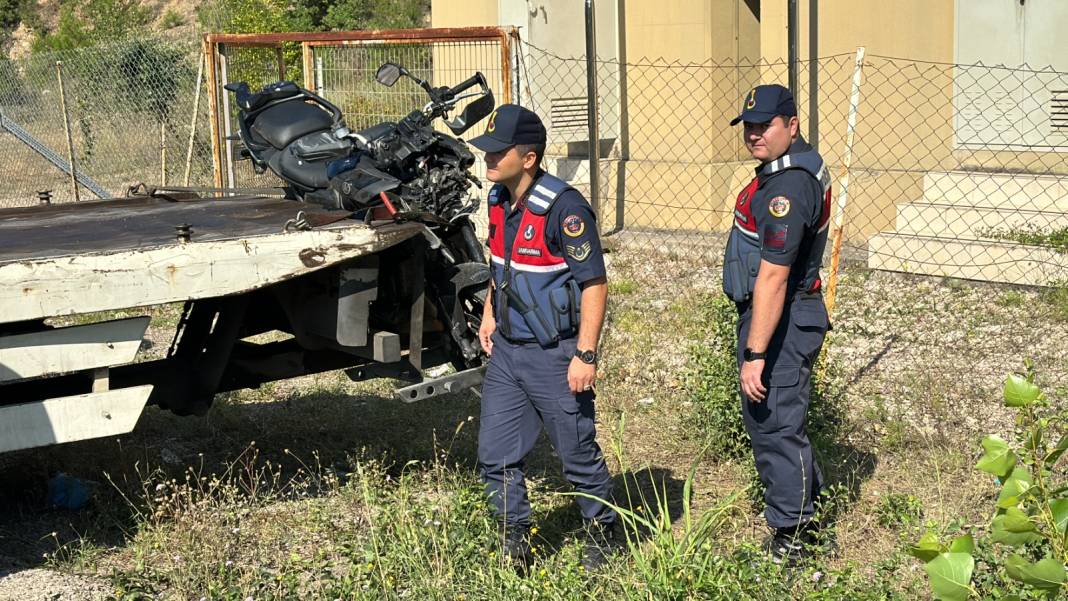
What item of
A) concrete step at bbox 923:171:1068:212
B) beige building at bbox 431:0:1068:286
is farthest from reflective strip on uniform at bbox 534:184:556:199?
concrete step at bbox 923:171:1068:212

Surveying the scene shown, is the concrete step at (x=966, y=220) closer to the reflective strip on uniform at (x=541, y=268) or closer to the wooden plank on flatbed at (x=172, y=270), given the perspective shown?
the reflective strip on uniform at (x=541, y=268)

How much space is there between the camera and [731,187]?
10.9m

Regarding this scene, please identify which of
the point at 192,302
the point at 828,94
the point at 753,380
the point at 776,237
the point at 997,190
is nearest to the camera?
the point at 776,237

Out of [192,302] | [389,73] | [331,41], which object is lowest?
[192,302]

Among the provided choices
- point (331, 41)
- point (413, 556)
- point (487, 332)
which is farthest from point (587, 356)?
point (331, 41)

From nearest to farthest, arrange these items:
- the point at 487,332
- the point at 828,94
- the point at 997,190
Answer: the point at 487,332, the point at 997,190, the point at 828,94

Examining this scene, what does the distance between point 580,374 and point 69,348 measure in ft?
5.93

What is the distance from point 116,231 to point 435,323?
54.7 inches

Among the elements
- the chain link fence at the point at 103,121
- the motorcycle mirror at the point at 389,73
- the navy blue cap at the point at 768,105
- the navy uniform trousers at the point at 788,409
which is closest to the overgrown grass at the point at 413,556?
the navy uniform trousers at the point at 788,409

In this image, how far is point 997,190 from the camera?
8.87 metres

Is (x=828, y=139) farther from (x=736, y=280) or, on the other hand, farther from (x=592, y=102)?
(x=736, y=280)

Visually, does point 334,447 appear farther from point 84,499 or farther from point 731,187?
point 731,187

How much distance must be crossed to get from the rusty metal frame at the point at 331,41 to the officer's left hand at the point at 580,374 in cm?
542

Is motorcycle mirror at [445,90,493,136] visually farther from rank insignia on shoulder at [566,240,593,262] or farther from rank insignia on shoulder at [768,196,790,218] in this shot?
rank insignia on shoulder at [768,196,790,218]
